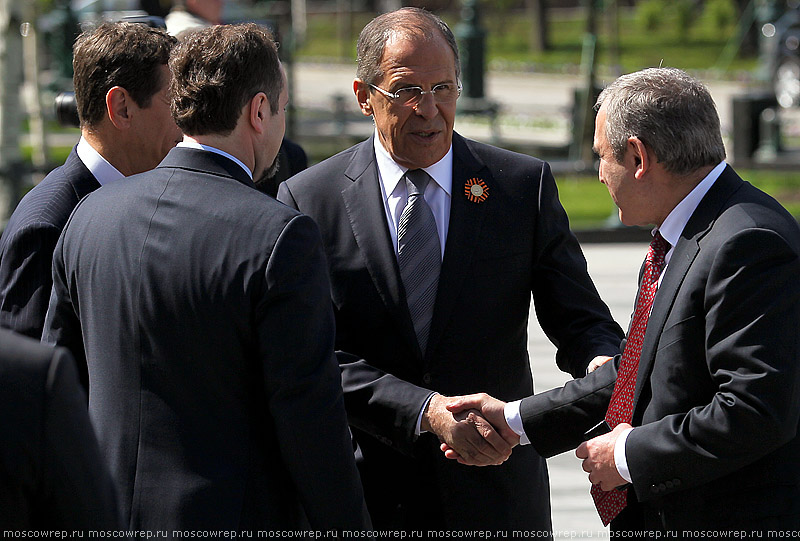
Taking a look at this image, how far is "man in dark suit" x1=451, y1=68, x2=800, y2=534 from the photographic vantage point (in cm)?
269

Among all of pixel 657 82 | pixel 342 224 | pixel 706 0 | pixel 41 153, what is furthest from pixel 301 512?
pixel 706 0

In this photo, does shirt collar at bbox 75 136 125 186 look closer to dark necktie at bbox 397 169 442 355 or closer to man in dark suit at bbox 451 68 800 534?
dark necktie at bbox 397 169 442 355

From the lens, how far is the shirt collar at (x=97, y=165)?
3.49 metres

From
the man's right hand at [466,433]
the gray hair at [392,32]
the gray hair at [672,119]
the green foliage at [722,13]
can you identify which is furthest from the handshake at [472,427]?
the green foliage at [722,13]

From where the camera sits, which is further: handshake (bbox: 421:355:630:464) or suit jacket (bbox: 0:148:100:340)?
handshake (bbox: 421:355:630:464)

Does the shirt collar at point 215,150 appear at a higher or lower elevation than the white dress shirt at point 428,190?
higher

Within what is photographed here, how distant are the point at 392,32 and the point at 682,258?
137cm

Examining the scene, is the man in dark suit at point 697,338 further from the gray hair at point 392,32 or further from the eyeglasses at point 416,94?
the gray hair at point 392,32

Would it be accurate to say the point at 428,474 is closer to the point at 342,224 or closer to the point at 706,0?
the point at 342,224

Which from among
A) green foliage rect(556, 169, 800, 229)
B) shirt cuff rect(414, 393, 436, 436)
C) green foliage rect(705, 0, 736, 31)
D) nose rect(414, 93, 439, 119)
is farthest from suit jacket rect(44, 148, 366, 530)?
green foliage rect(705, 0, 736, 31)

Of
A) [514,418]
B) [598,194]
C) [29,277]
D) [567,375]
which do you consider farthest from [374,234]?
[598,194]

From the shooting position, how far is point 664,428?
283 centimetres

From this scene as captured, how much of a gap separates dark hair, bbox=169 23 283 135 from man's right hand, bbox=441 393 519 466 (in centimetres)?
119

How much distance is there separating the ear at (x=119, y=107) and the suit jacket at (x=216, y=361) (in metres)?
0.76
